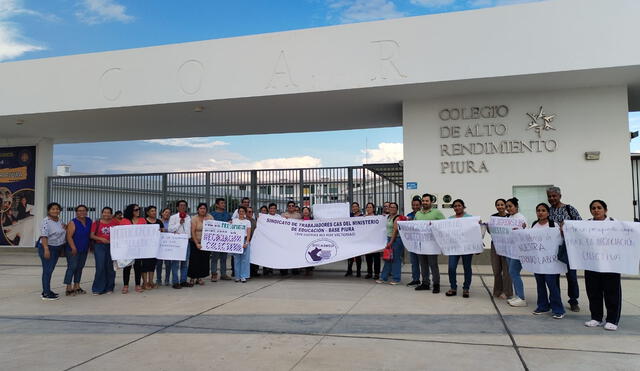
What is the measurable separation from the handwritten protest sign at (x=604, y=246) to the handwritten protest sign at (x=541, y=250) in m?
0.29

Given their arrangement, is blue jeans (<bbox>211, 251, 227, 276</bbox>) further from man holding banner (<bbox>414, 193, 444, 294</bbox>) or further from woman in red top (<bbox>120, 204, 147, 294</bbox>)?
man holding banner (<bbox>414, 193, 444, 294</bbox>)

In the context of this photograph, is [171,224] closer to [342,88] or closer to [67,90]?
[342,88]

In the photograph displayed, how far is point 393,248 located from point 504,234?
2432 millimetres

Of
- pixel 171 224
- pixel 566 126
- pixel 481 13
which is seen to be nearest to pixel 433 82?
pixel 481 13

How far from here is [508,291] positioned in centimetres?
713

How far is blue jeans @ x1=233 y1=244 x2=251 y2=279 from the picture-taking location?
920 centimetres

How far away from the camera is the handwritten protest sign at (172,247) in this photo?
8.41m

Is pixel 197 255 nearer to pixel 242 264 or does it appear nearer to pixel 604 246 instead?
pixel 242 264

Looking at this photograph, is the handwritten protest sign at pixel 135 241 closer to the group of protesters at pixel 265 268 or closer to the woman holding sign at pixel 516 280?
the group of protesters at pixel 265 268

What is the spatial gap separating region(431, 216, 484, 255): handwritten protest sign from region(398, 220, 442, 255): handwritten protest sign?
0.60 ft

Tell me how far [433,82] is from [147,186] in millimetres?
10077

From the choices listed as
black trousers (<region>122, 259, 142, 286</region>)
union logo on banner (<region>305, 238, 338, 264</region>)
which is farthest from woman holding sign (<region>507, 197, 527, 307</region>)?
black trousers (<region>122, 259, 142, 286</region>)

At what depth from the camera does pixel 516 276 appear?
673cm

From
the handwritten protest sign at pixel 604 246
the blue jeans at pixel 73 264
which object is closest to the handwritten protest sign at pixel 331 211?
the blue jeans at pixel 73 264
